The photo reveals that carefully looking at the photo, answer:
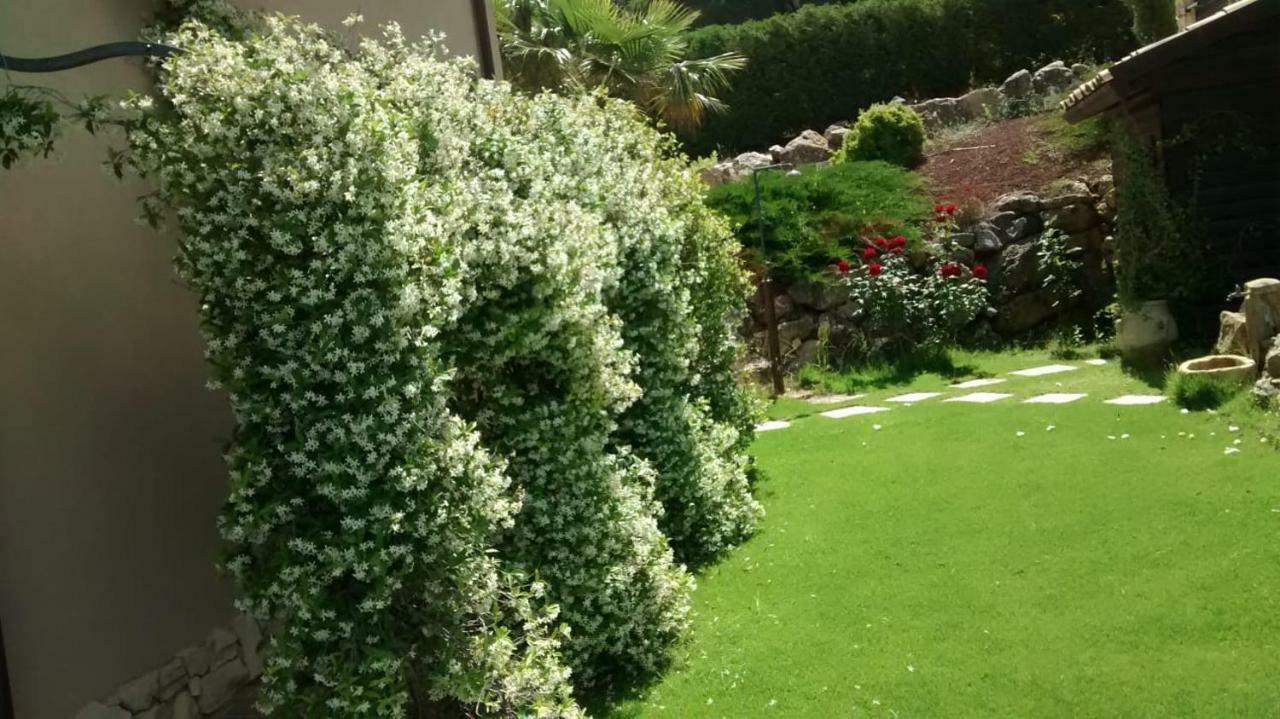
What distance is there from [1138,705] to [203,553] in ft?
12.0

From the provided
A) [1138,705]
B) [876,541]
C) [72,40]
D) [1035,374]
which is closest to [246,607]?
[72,40]

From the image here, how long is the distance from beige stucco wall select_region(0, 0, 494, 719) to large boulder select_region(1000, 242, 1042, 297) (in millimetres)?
10210

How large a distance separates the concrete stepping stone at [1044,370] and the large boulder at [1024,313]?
1.41m

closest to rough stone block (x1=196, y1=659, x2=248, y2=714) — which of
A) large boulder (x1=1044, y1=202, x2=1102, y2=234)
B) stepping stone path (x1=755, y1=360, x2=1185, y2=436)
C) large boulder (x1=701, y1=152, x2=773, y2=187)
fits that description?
stepping stone path (x1=755, y1=360, x2=1185, y2=436)

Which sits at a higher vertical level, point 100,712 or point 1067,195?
point 1067,195

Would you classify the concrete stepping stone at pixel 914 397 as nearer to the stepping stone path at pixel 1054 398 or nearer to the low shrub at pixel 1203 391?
the stepping stone path at pixel 1054 398

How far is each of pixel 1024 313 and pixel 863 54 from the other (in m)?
9.37

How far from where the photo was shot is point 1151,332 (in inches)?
406

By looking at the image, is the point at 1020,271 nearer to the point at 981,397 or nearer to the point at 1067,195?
the point at 1067,195

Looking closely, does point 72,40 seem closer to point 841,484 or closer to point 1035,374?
point 841,484

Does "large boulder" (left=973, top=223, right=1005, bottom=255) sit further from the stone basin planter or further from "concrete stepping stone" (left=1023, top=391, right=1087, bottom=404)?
the stone basin planter

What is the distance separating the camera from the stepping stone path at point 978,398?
9250 millimetres

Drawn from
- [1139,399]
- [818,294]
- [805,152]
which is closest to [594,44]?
[818,294]

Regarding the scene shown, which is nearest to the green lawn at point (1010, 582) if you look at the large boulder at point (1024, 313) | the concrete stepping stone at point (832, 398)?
the concrete stepping stone at point (832, 398)
